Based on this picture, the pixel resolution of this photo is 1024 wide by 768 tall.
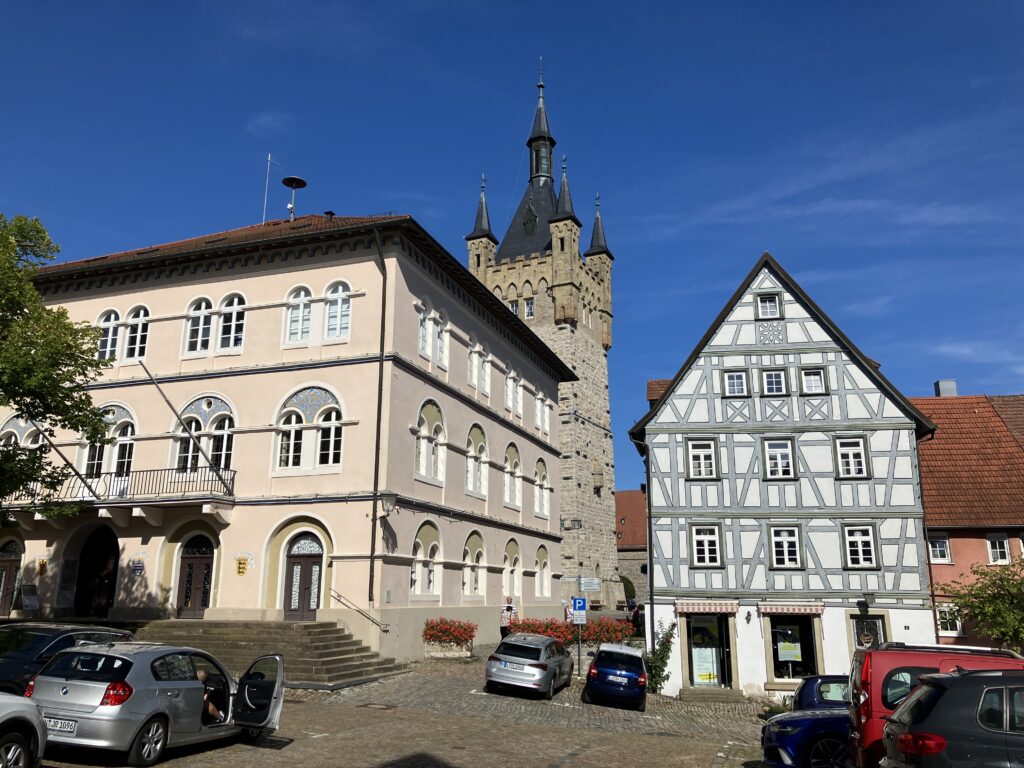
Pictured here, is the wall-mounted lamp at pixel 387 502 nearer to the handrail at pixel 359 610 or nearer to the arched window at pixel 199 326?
the handrail at pixel 359 610

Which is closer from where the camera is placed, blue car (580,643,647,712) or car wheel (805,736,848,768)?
car wheel (805,736,848,768)

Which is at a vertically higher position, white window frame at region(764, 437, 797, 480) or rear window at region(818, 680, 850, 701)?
white window frame at region(764, 437, 797, 480)

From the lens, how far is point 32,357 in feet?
65.4

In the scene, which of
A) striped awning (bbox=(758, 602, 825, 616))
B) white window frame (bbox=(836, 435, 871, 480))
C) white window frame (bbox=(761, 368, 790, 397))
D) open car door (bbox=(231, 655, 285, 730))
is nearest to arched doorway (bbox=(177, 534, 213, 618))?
open car door (bbox=(231, 655, 285, 730))

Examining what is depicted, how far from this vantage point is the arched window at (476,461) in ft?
108

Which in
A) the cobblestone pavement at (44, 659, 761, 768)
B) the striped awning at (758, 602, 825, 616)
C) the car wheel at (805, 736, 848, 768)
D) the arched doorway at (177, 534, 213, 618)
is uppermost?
the arched doorway at (177, 534, 213, 618)

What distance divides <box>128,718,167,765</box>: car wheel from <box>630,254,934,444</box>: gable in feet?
64.2

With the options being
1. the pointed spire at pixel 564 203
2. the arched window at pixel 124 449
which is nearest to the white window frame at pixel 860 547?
the arched window at pixel 124 449

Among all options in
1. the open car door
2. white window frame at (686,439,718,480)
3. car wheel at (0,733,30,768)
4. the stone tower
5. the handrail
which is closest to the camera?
car wheel at (0,733,30,768)

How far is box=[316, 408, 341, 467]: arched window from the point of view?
87.0 ft

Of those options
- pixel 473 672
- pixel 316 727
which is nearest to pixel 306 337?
pixel 473 672

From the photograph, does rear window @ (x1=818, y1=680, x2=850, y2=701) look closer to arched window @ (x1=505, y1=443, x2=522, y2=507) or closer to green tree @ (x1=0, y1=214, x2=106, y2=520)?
green tree @ (x1=0, y1=214, x2=106, y2=520)

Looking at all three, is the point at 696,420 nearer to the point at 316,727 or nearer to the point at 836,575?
the point at 836,575

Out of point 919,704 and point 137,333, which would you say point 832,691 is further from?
point 137,333
